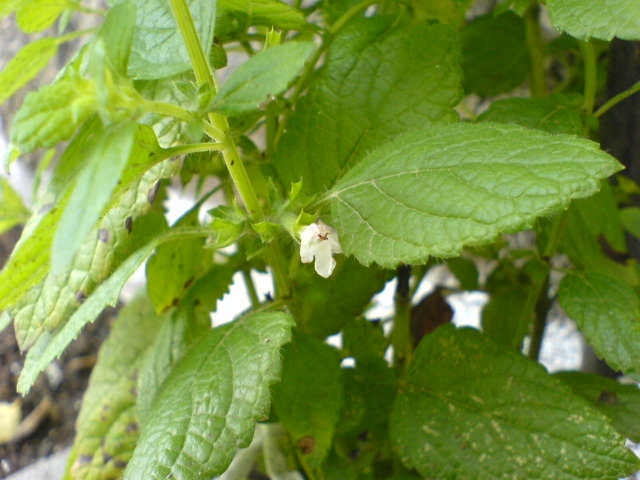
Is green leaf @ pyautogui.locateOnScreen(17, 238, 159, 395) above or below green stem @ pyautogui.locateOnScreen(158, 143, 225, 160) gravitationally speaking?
below

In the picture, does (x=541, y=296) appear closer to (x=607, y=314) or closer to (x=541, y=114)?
(x=607, y=314)

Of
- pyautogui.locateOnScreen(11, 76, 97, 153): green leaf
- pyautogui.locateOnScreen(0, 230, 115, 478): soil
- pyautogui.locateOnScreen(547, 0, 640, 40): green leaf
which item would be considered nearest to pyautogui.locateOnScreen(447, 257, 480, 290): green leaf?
pyautogui.locateOnScreen(547, 0, 640, 40): green leaf

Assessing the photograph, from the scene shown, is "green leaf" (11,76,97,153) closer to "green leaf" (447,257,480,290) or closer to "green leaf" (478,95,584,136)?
"green leaf" (478,95,584,136)

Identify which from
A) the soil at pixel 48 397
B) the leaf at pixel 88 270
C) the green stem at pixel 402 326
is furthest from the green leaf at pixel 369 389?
the soil at pixel 48 397

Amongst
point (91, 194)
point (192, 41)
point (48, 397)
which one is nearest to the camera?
point (91, 194)

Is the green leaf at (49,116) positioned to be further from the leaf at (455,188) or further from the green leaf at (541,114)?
the green leaf at (541,114)

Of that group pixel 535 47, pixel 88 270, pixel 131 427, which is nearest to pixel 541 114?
pixel 535 47

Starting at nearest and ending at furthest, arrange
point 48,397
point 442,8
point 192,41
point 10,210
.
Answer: point 192,41 → point 442,8 → point 10,210 → point 48,397
